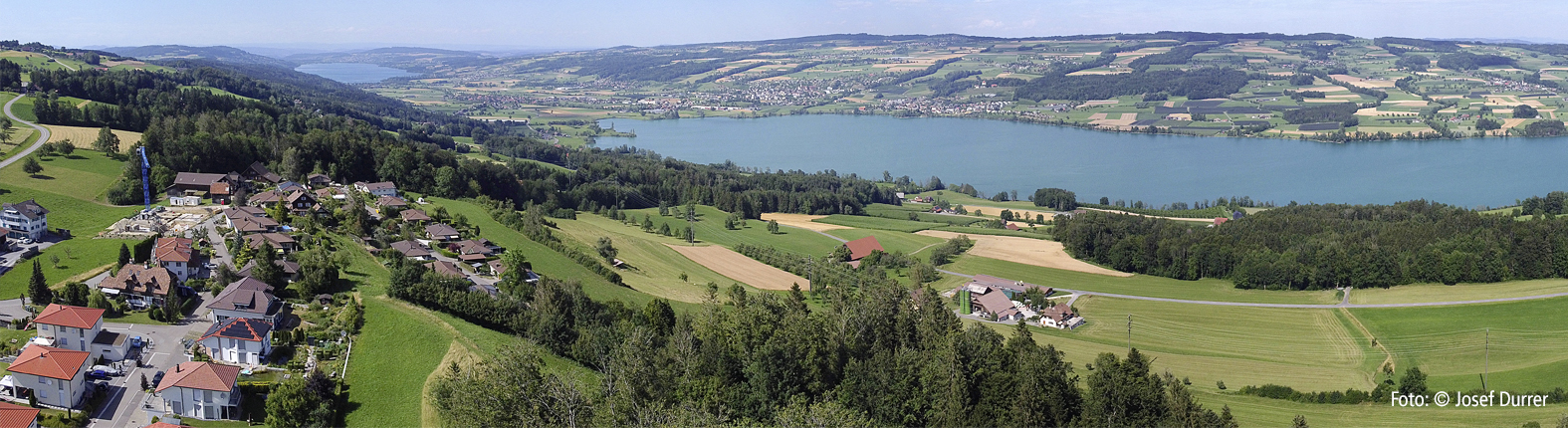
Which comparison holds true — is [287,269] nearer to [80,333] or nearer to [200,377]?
[80,333]

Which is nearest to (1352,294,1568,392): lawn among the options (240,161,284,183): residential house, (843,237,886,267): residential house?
(843,237,886,267): residential house

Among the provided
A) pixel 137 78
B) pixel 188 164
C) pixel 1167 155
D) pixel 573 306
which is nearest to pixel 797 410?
pixel 573 306

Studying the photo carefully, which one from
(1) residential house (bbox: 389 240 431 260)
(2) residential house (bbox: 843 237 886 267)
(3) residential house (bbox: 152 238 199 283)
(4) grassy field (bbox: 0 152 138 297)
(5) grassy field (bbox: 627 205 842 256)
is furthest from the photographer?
(5) grassy field (bbox: 627 205 842 256)

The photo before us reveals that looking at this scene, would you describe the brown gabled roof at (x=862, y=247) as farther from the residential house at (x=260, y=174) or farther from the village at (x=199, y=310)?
the residential house at (x=260, y=174)

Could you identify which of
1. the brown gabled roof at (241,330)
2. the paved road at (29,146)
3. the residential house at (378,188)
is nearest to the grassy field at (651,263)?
the residential house at (378,188)

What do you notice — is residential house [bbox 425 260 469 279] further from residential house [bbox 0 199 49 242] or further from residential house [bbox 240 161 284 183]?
residential house [bbox 240 161 284 183]

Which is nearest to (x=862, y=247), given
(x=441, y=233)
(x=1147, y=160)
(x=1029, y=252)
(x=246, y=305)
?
(x=1029, y=252)
